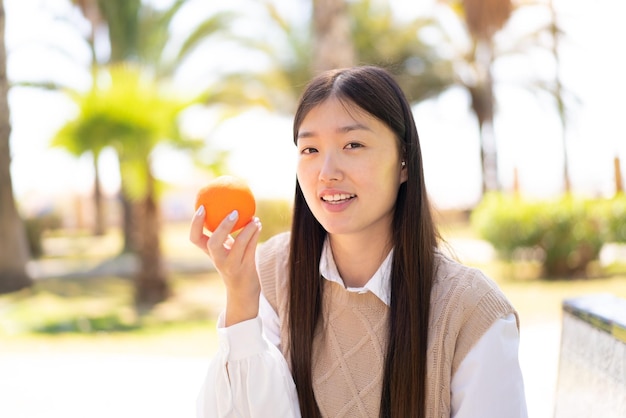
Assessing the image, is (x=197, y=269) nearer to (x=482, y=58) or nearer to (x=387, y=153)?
(x=482, y=58)

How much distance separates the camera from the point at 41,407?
A: 5.09 metres

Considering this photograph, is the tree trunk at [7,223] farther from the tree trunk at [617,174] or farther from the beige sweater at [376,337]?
the tree trunk at [617,174]

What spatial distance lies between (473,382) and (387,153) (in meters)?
0.64

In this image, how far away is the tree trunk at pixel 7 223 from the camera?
1177cm

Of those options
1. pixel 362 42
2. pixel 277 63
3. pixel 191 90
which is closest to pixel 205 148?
pixel 191 90

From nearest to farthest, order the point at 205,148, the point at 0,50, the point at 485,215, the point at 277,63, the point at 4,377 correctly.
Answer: the point at 4,377 < the point at 205,148 < the point at 0,50 < the point at 485,215 < the point at 277,63

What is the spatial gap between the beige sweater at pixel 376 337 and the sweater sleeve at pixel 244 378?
184mm

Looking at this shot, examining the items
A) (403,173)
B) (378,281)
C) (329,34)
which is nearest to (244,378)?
(378,281)

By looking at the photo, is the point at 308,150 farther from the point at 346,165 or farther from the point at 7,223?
the point at 7,223

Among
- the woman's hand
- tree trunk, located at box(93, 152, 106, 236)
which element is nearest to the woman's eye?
the woman's hand

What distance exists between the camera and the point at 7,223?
11977mm

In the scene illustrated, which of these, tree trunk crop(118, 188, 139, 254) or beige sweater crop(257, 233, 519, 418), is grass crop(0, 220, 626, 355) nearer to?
tree trunk crop(118, 188, 139, 254)

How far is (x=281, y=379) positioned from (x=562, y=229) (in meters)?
10.3

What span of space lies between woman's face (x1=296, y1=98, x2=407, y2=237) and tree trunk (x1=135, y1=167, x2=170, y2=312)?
30.9ft
